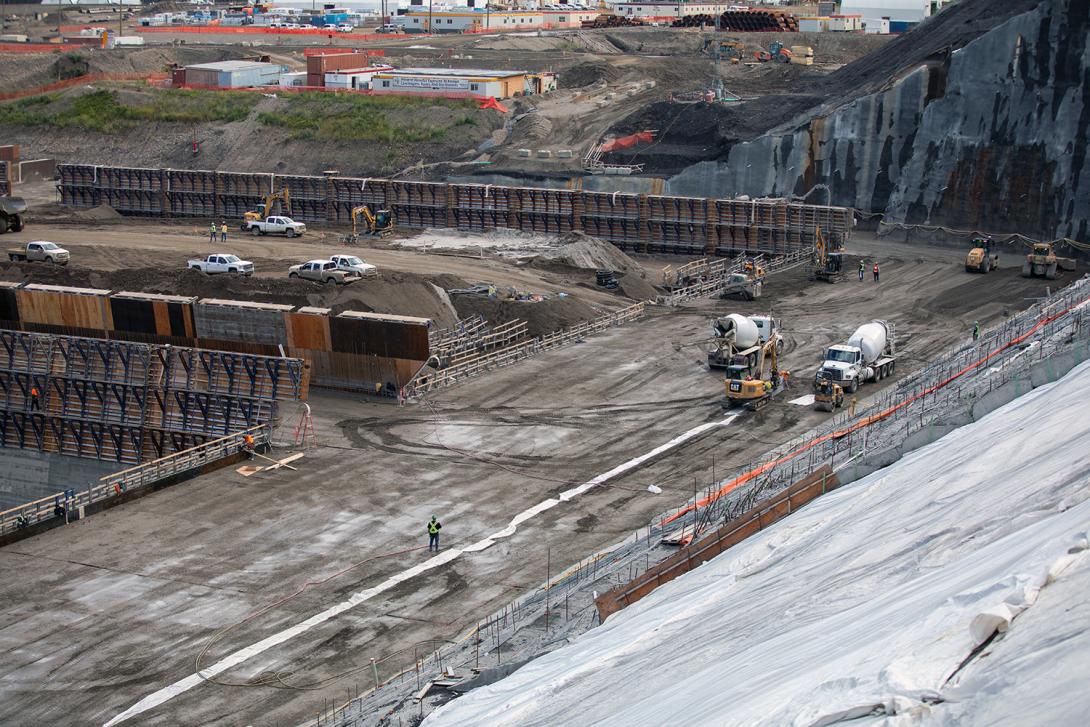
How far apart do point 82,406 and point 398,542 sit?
2008cm

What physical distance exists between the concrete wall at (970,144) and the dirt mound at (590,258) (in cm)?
1499

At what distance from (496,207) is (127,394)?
3665cm

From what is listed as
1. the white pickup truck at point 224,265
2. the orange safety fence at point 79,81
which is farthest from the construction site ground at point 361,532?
the orange safety fence at point 79,81

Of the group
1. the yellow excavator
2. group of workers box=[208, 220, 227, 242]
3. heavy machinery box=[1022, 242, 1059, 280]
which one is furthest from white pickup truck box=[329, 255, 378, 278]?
heavy machinery box=[1022, 242, 1059, 280]

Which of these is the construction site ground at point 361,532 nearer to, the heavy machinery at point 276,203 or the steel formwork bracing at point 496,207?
the steel formwork bracing at point 496,207

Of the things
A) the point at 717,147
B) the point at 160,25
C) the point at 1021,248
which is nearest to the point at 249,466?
the point at 1021,248

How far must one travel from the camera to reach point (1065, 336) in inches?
1371

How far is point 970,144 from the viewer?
3000 inches

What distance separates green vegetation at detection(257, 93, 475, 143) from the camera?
104750mm

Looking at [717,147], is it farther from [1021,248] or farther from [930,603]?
[930,603]

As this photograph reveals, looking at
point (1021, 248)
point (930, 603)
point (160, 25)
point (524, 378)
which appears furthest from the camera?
point (160, 25)

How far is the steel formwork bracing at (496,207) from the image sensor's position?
76.4 metres

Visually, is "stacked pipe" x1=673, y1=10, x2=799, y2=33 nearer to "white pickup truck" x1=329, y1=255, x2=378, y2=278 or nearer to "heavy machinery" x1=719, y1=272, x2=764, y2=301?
"heavy machinery" x1=719, y1=272, x2=764, y2=301

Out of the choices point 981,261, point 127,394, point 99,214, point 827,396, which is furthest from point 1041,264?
point 99,214
